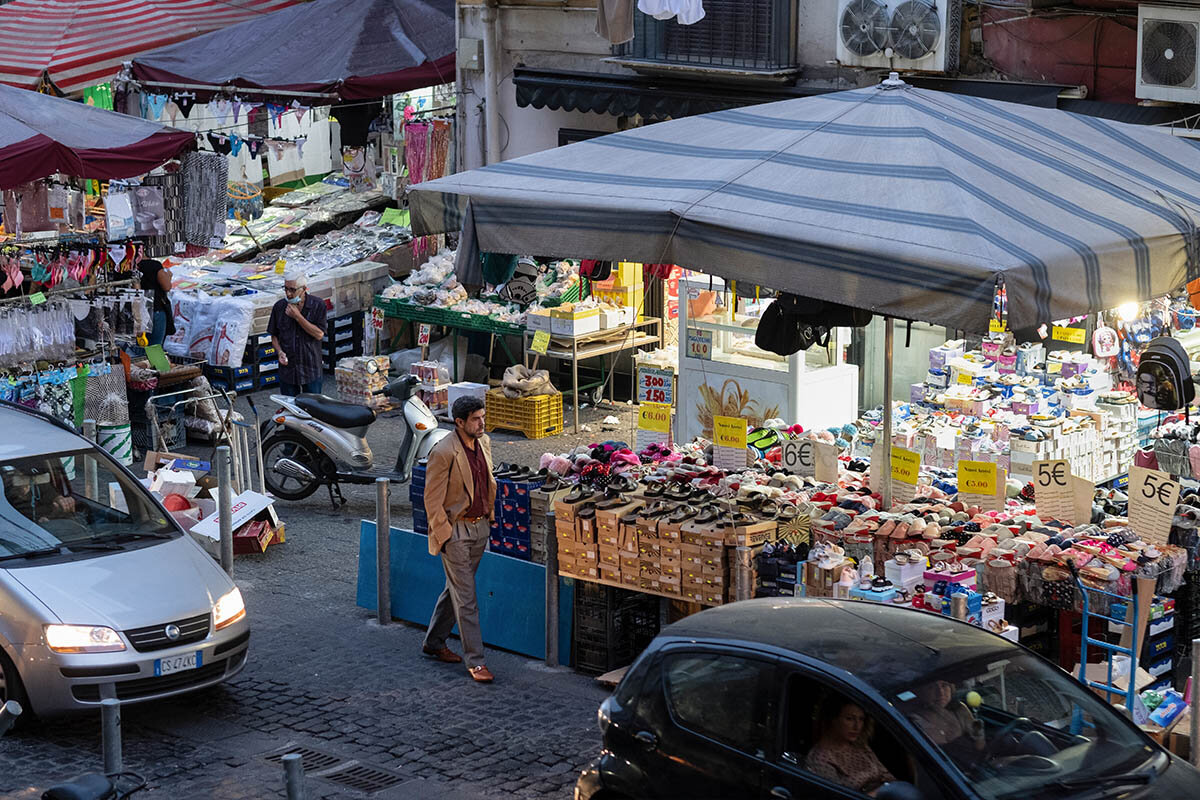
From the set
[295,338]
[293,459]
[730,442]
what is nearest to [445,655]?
[730,442]

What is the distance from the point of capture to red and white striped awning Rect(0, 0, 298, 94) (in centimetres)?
2222

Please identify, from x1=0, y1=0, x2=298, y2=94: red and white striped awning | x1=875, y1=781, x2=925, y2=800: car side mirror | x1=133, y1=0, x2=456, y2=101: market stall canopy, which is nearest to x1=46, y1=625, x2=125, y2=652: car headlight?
x1=875, y1=781, x2=925, y2=800: car side mirror

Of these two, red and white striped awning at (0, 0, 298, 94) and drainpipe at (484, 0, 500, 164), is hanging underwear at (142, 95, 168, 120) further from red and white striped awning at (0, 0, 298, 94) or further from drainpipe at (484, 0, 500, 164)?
drainpipe at (484, 0, 500, 164)

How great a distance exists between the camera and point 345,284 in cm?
1920

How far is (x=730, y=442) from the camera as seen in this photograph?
36.2 feet

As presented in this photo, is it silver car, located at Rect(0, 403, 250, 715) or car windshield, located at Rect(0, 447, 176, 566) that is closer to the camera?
silver car, located at Rect(0, 403, 250, 715)

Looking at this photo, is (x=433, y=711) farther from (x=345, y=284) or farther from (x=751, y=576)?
(x=345, y=284)

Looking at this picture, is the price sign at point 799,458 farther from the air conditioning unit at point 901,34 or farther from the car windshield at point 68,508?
the air conditioning unit at point 901,34

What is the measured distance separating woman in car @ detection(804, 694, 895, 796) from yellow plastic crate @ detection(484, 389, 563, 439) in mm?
10362

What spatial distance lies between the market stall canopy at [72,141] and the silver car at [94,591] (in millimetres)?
3437

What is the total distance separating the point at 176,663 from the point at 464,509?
195cm

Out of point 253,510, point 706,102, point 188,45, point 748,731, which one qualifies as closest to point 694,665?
point 748,731

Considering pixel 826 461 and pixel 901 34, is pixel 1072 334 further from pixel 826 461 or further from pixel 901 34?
pixel 826 461

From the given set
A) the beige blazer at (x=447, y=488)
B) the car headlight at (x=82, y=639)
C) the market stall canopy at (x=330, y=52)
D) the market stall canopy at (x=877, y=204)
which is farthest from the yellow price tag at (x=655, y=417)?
the market stall canopy at (x=330, y=52)
